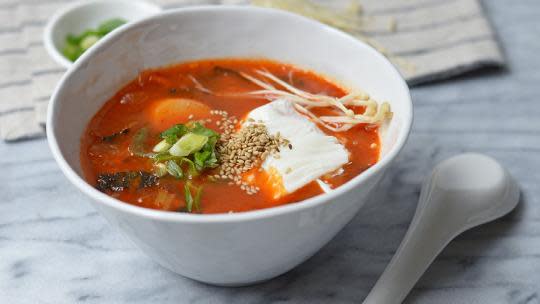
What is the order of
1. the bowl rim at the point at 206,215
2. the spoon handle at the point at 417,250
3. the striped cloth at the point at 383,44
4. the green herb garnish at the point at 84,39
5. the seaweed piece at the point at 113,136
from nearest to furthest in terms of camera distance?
the bowl rim at the point at 206,215 → the spoon handle at the point at 417,250 → the seaweed piece at the point at 113,136 → the striped cloth at the point at 383,44 → the green herb garnish at the point at 84,39

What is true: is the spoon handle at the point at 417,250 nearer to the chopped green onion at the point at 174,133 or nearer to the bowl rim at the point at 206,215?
the bowl rim at the point at 206,215

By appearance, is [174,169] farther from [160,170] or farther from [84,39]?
[84,39]

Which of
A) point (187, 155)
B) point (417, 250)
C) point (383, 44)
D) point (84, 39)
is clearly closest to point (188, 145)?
point (187, 155)

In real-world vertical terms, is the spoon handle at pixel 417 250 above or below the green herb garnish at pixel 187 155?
below

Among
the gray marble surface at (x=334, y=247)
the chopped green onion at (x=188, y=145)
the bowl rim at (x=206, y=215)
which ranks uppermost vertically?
the bowl rim at (x=206, y=215)

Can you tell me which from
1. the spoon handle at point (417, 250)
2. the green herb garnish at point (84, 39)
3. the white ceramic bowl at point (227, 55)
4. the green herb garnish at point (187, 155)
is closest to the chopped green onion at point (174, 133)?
the green herb garnish at point (187, 155)

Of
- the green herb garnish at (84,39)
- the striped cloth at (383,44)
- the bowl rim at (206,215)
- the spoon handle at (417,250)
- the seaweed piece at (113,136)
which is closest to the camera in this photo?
the bowl rim at (206,215)

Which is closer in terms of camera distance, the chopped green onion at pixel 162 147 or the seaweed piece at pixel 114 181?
the seaweed piece at pixel 114 181
